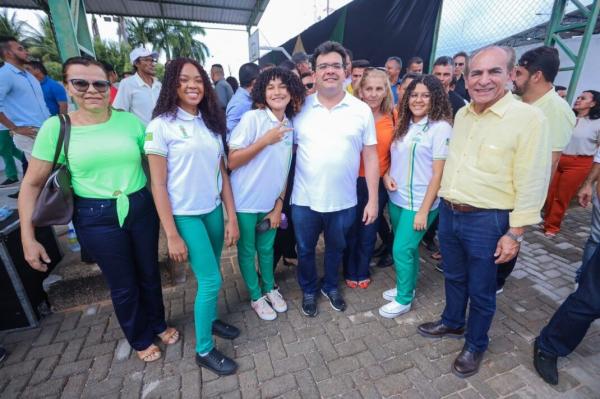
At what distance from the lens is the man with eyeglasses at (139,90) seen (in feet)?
11.9

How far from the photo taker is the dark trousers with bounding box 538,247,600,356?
73.2 inches

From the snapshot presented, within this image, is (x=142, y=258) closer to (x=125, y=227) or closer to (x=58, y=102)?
(x=125, y=227)

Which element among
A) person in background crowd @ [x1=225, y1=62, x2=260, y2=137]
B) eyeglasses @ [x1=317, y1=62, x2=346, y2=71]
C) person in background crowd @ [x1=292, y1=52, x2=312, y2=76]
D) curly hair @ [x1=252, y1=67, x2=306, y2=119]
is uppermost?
person in background crowd @ [x1=292, y1=52, x2=312, y2=76]

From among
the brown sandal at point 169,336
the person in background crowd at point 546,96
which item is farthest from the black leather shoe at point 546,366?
the brown sandal at point 169,336

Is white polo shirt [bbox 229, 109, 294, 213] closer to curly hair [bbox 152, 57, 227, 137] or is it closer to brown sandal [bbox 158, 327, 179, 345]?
curly hair [bbox 152, 57, 227, 137]

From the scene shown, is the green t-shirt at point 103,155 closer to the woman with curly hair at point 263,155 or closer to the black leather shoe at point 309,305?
the woman with curly hair at point 263,155

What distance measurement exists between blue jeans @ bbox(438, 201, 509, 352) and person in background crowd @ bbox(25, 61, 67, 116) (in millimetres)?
5818

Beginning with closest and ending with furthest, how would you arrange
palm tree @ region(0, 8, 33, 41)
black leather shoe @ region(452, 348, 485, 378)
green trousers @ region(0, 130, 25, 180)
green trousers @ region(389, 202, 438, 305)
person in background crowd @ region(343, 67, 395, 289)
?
black leather shoe @ region(452, 348, 485, 378), green trousers @ region(389, 202, 438, 305), person in background crowd @ region(343, 67, 395, 289), green trousers @ region(0, 130, 25, 180), palm tree @ region(0, 8, 33, 41)

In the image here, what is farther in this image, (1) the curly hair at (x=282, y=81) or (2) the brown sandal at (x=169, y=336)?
(2) the brown sandal at (x=169, y=336)

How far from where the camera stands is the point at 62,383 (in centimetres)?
213

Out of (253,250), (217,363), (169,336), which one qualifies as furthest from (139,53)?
(217,363)

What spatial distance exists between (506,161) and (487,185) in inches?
6.7

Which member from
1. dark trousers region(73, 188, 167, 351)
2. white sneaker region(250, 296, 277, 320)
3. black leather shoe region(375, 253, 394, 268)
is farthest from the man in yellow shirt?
dark trousers region(73, 188, 167, 351)

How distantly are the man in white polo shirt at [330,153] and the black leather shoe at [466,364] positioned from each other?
1207 millimetres
